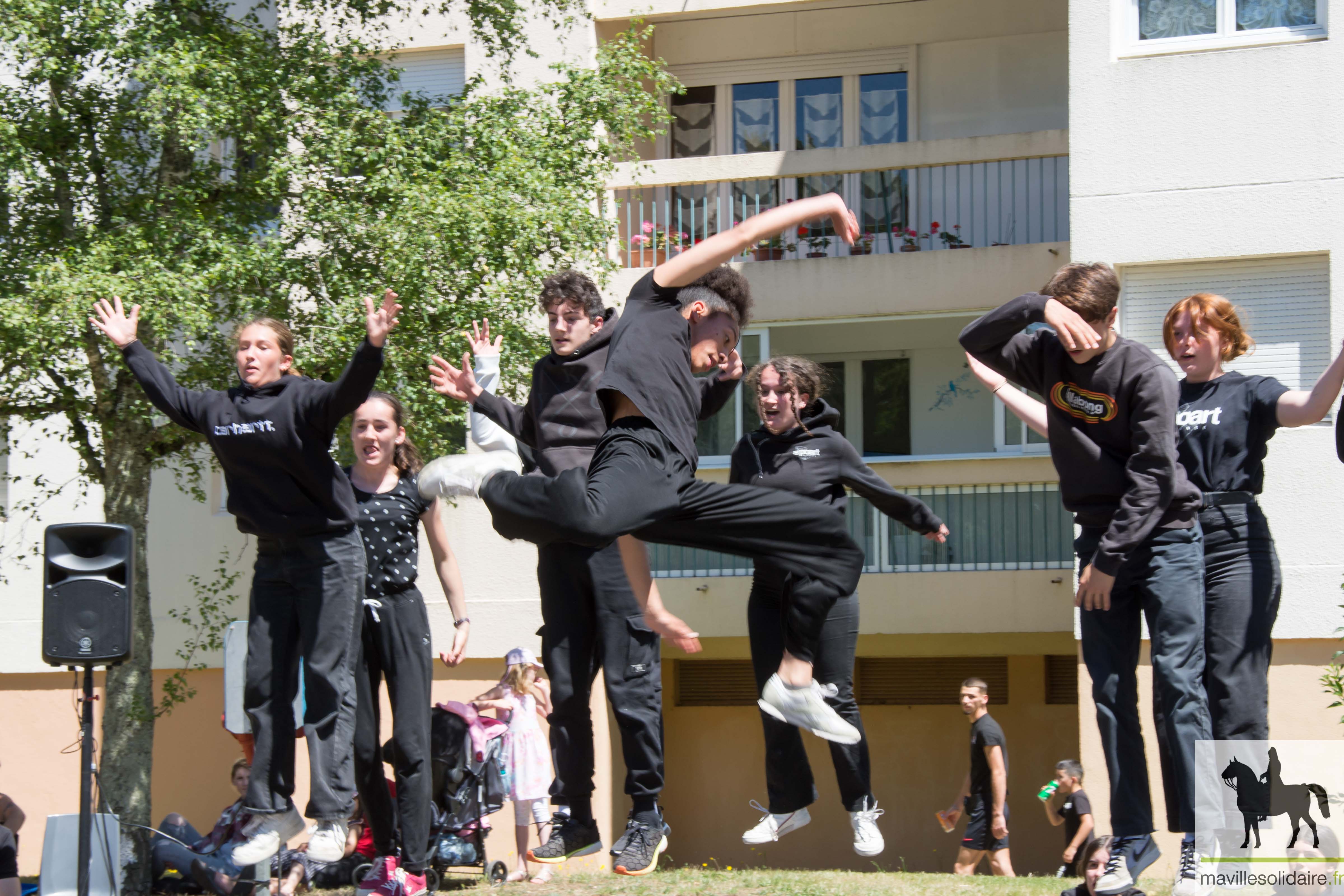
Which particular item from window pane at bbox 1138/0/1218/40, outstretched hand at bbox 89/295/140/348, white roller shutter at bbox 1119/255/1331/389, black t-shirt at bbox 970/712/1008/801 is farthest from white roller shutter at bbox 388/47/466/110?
outstretched hand at bbox 89/295/140/348

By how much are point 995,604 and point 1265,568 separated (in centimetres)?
929

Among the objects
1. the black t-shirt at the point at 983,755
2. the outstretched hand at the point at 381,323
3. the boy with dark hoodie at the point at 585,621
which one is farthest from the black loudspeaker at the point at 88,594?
the black t-shirt at the point at 983,755

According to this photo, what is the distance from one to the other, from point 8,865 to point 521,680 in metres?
3.88

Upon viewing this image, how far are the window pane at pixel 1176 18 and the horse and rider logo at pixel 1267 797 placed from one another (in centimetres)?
842

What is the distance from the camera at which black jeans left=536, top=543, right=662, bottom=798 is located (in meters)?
5.40

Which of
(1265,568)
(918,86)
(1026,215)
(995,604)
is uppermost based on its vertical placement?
(918,86)

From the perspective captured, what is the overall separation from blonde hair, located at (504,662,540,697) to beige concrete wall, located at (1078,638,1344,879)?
450 centimetres

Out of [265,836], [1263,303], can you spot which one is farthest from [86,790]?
[1263,303]

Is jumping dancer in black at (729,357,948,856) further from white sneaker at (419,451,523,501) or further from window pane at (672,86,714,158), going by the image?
window pane at (672,86,714,158)

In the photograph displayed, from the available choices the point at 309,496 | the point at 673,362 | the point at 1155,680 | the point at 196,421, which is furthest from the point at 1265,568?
the point at 196,421

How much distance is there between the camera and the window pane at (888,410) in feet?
53.3

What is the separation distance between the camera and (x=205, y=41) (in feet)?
35.1

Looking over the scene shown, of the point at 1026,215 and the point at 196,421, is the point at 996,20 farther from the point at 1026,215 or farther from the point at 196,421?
the point at 196,421

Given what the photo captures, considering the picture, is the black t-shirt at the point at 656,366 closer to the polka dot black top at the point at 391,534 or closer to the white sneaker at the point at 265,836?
the polka dot black top at the point at 391,534
